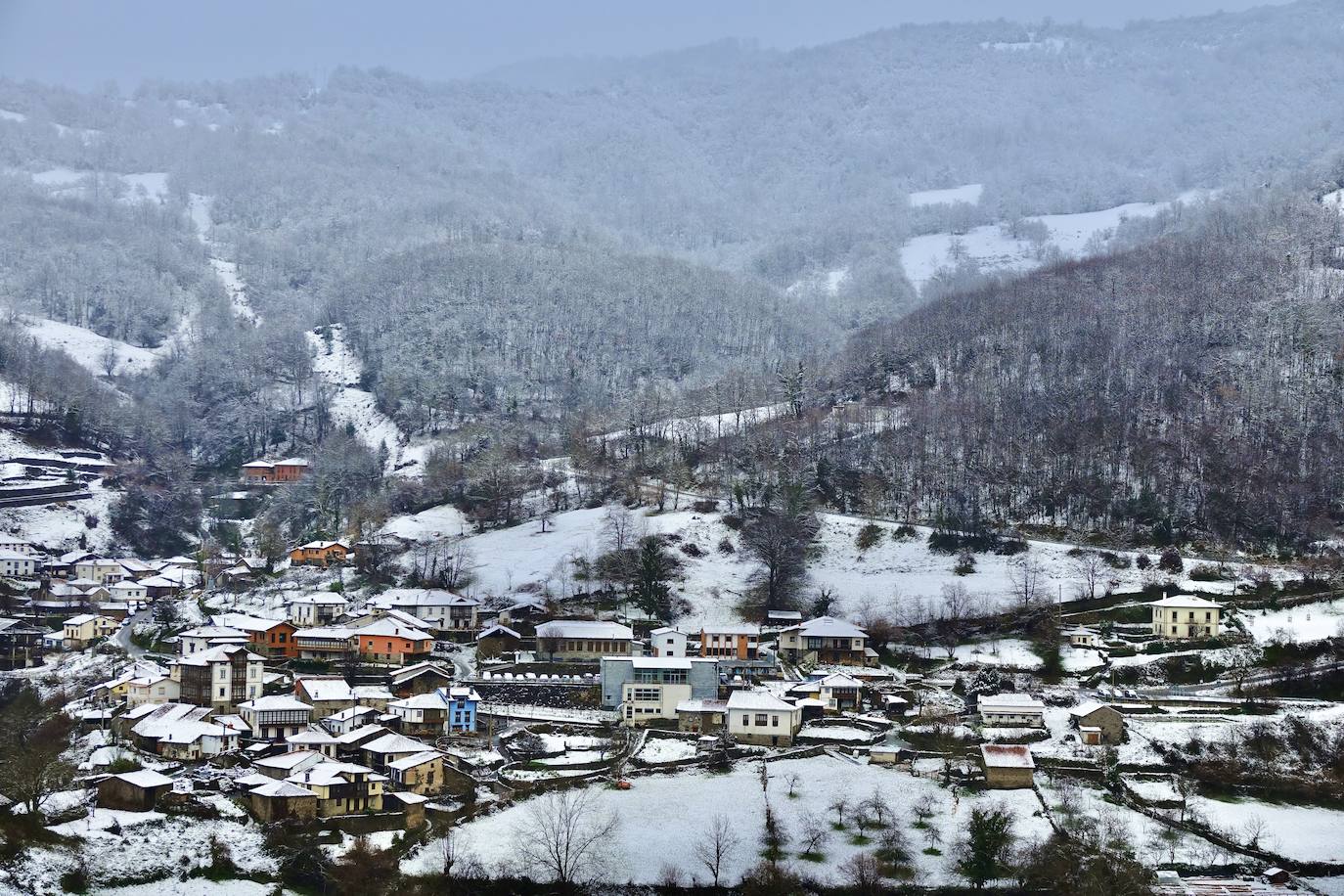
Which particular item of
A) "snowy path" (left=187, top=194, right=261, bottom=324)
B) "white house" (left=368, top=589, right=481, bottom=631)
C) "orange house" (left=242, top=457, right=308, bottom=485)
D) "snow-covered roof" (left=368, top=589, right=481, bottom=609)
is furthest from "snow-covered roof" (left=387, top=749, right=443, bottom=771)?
"snowy path" (left=187, top=194, right=261, bottom=324)

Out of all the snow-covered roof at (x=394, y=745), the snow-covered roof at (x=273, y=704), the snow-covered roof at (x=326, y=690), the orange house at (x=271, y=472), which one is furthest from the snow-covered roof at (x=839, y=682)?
the orange house at (x=271, y=472)

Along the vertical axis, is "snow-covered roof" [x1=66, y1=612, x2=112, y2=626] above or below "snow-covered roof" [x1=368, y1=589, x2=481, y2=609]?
below

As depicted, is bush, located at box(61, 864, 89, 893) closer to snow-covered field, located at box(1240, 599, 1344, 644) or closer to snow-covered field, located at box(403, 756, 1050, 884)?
snow-covered field, located at box(403, 756, 1050, 884)

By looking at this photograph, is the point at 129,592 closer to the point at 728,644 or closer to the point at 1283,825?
the point at 728,644

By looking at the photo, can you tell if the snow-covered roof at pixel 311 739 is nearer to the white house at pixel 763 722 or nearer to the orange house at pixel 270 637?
the white house at pixel 763 722

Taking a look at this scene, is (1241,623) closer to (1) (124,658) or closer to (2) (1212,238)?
(1) (124,658)

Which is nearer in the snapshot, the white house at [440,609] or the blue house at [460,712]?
the blue house at [460,712]

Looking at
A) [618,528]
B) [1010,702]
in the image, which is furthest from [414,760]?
[618,528]
